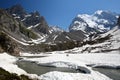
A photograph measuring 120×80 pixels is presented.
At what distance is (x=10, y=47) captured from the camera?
111 metres

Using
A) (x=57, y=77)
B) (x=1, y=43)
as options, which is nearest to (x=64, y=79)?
(x=57, y=77)

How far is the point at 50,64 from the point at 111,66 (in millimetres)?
18033

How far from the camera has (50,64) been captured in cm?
6156

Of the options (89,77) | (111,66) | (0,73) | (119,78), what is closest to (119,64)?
(111,66)

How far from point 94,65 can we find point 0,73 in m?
37.1

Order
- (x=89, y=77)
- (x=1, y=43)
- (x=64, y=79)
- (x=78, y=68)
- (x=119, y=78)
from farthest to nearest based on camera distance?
(x=1, y=43), (x=78, y=68), (x=119, y=78), (x=89, y=77), (x=64, y=79)

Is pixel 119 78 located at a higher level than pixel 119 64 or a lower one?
lower

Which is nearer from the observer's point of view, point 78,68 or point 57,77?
point 57,77

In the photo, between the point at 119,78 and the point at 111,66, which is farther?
the point at 111,66

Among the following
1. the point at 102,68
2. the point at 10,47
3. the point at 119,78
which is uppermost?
the point at 10,47

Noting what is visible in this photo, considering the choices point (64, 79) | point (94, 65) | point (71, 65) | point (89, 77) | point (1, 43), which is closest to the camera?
point (64, 79)

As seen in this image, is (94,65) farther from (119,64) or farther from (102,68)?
(119,64)

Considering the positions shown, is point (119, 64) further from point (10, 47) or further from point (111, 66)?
point (10, 47)

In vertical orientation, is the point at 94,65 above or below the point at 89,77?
above
